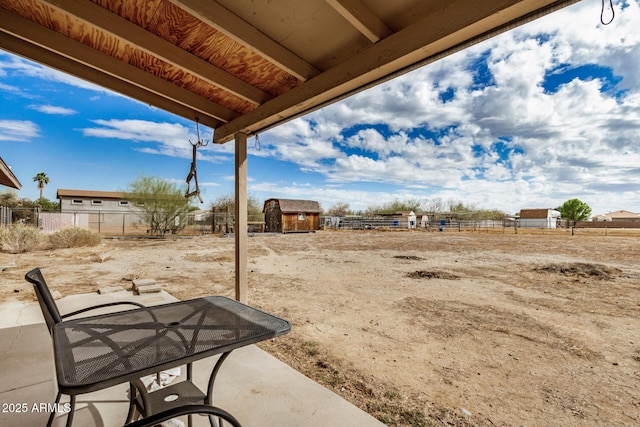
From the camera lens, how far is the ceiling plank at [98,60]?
1.79 metres

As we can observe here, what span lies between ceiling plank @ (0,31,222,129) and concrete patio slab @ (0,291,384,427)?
7.05 ft

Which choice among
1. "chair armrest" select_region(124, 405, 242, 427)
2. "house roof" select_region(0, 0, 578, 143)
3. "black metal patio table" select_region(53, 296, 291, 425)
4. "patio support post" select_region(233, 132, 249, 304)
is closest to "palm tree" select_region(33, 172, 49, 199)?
"house roof" select_region(0, 0, 578, 143)

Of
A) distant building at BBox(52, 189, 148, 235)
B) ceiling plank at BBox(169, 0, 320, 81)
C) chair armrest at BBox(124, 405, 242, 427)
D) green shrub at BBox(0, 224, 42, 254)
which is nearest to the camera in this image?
chair armrest at BBox(124, 405, 242, 427)

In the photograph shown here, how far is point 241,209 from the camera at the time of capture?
2.75 meters

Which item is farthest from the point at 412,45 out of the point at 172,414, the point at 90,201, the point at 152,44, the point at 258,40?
the point at 90,201

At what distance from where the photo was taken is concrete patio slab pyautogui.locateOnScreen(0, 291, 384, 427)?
1537 mm

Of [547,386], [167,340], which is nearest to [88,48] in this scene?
[167,340]

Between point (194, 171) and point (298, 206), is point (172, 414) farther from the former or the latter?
point (298, 206)

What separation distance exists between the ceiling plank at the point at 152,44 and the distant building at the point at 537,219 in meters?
39.9

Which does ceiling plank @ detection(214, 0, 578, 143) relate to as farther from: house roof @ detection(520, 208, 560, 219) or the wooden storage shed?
house roof @ detection(520, 208, 560, 219)

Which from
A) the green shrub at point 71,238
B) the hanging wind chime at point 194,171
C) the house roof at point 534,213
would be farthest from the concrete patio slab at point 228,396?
the house roof at point 534,213

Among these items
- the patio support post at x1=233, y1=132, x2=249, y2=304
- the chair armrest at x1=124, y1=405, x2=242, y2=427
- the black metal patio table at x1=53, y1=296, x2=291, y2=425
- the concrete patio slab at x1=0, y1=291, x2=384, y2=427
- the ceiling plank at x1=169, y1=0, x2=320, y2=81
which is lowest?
the concrete patio slab at x1=0, y1=291, x2=384, y2=427

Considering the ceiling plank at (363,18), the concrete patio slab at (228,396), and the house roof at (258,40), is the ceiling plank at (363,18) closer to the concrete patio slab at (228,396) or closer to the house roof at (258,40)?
the house roof at (258,40)

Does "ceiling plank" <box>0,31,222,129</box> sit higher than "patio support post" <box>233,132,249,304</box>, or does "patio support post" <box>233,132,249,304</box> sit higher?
"ceiling plank" <box>0,31,222,129</box>
